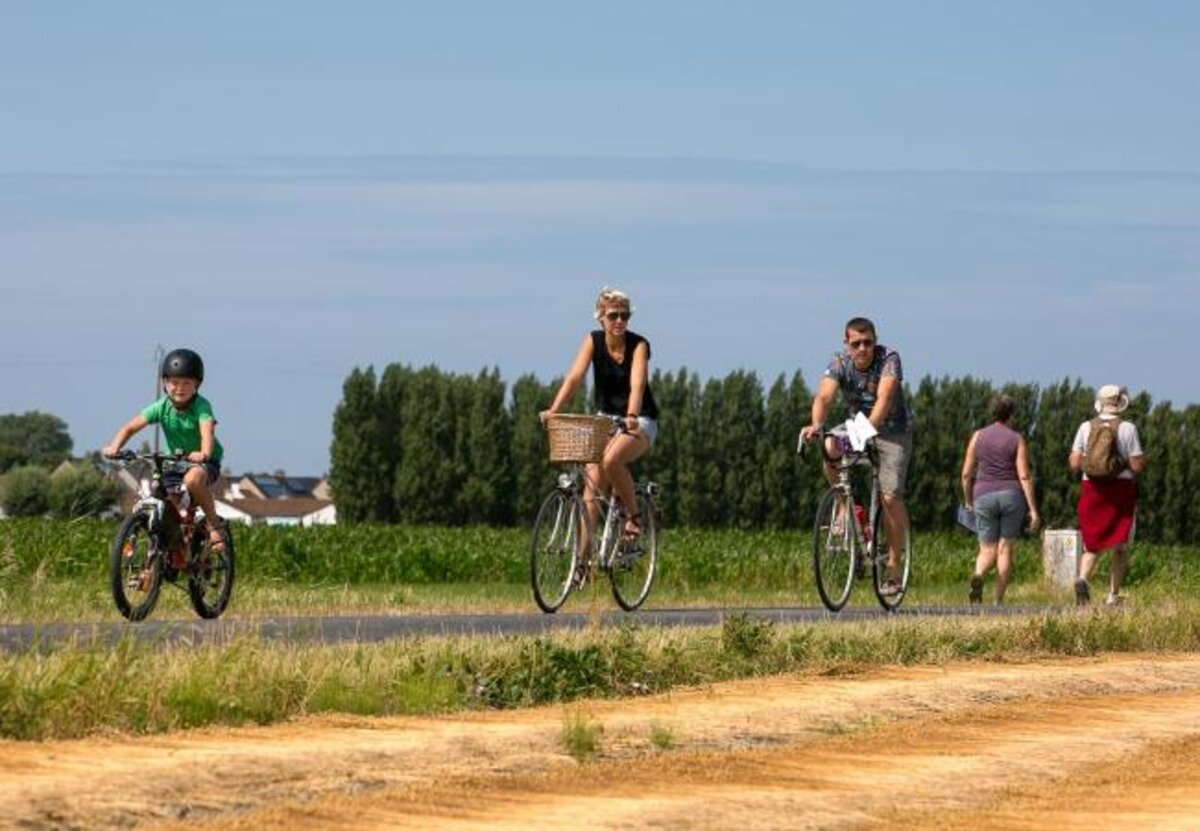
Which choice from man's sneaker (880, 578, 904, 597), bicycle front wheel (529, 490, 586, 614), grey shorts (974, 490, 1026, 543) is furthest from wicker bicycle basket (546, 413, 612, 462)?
grey shorts (974, 490, 1026, 543)

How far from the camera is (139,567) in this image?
17031mm

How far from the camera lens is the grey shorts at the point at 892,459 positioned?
19375mm

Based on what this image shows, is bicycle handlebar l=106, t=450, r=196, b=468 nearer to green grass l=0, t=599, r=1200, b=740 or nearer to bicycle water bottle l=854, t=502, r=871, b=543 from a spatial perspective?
green grass l=0, t=599, r=1200, b=740

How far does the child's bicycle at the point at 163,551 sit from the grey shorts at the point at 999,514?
326 inches

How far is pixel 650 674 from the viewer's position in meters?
13.5

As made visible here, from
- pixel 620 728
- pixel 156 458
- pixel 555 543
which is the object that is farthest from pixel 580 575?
pixel 620 728

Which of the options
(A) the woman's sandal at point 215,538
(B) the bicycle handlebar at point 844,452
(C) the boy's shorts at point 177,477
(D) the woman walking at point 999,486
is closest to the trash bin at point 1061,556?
(D) the woman walking at point 999,486

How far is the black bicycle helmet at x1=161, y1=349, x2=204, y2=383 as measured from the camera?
16.8m

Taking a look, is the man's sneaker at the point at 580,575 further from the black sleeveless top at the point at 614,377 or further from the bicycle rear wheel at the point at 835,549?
the bicycle rear wheel at the point at 835,549

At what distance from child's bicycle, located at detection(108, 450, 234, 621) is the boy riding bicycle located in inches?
4.2

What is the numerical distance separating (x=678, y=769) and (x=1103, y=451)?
12.7 metres

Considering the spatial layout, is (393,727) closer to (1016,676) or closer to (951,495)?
(1016,676)

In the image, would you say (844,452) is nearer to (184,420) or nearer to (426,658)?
(184,420)

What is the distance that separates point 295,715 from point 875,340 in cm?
867
